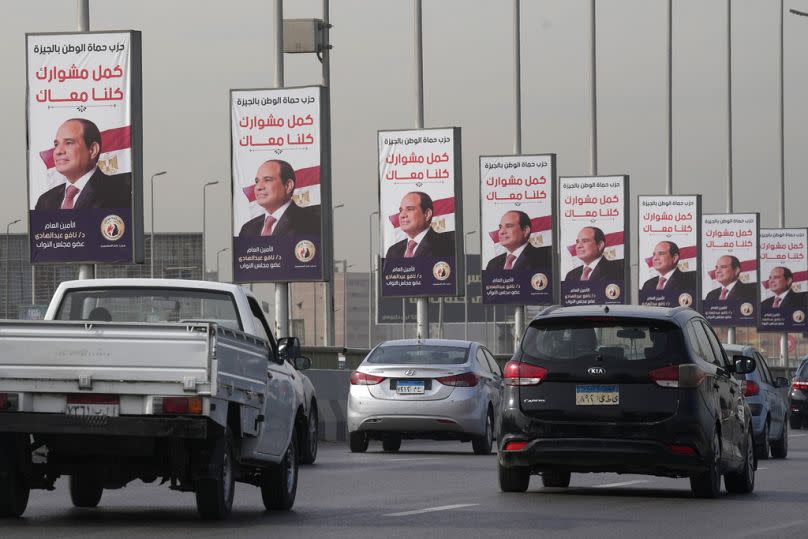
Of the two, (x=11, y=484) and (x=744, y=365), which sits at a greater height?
(x=744, y=365)

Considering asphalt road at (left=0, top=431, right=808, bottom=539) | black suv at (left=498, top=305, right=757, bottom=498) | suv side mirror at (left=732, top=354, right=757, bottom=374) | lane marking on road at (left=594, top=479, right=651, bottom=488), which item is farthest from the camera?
lane marking on road at (left=594, top=479, right=651, bottom=488)

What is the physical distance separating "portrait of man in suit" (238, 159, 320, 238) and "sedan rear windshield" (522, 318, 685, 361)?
17.7m

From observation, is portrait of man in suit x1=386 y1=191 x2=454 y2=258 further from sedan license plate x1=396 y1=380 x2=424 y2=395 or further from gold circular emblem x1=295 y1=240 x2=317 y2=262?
sedan license plate x1=396 y1=380 x2=424 y2=395

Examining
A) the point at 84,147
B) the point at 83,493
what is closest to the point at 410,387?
the point at 84,147

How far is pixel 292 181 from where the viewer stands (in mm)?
34500

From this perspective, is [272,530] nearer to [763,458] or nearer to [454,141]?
[763,458]

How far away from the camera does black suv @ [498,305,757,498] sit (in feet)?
54.6

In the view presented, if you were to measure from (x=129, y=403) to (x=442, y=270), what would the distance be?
28222mm

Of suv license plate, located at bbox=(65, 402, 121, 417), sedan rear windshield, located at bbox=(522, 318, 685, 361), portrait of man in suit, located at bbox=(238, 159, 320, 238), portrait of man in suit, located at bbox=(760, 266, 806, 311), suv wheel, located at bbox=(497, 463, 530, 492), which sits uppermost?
portrait of man in suit, located at bbox=(238, 159, 320, 238)

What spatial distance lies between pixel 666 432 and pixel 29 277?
4259 inches

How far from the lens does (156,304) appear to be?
14.6m

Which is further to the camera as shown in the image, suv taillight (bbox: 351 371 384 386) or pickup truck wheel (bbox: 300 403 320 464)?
Answer: suv taillight (bbox: 351 371 384 386)

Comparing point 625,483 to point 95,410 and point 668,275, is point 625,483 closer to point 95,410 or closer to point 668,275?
point 95,410

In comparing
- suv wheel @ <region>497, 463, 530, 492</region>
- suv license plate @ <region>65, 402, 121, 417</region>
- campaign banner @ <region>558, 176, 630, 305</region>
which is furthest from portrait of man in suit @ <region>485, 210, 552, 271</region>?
suv license plate @ <region>65, 402, 121, 417</region>
